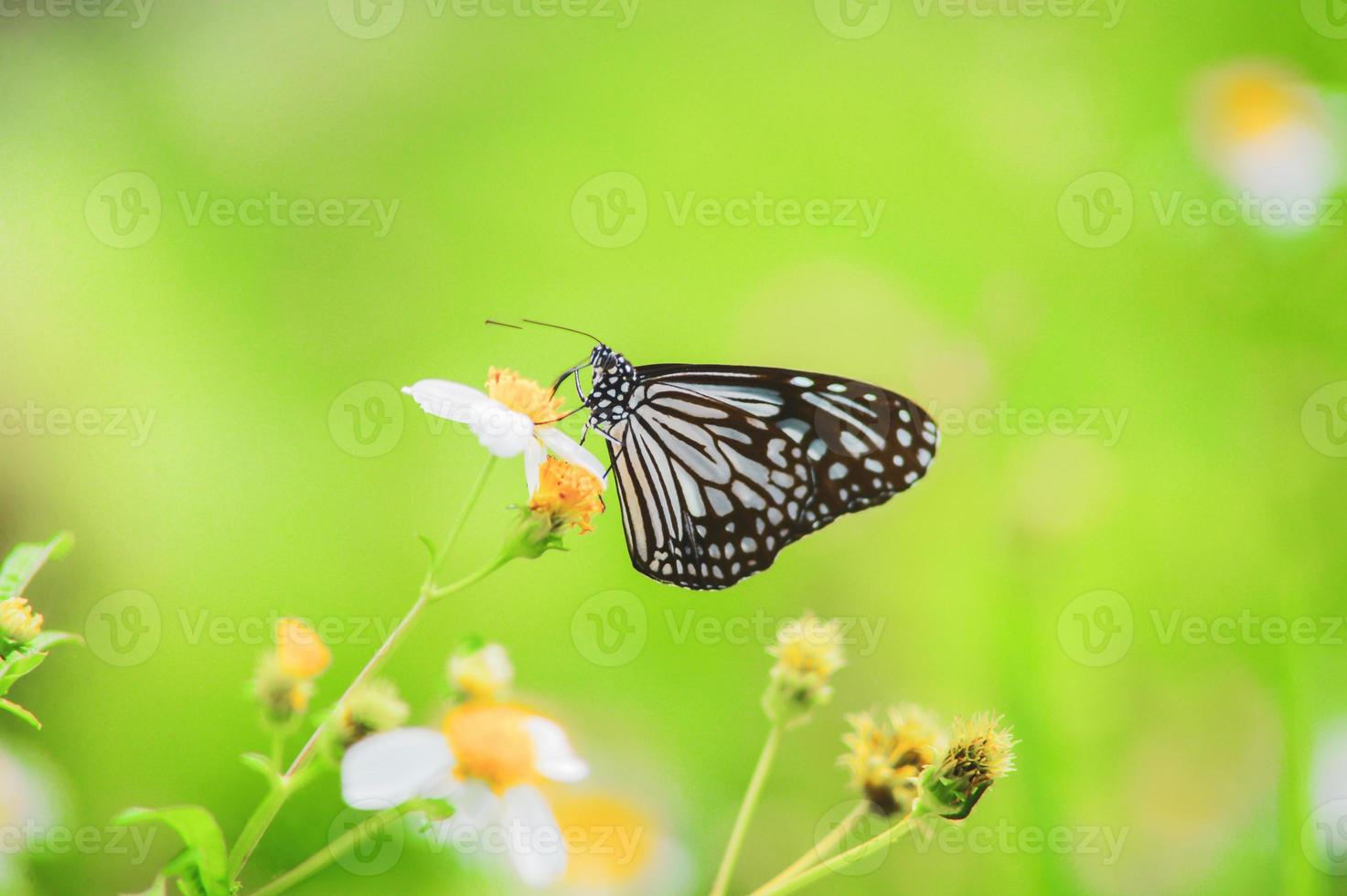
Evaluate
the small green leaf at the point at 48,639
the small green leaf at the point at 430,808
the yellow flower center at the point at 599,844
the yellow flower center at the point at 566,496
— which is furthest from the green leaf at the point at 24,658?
the yellow flower center at the point at 599,844

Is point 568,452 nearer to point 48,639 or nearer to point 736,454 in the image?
point 48,639

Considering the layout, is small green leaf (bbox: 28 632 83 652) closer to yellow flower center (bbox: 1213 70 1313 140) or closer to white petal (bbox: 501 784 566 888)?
white petal (bbox: 501 784 566 888)

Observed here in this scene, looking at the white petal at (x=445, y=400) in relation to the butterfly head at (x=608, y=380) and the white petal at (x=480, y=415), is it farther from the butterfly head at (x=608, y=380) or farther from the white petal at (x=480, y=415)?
the butterfly head at (x=608, y=380)

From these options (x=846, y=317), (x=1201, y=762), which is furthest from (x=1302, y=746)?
(x=846, y=317)

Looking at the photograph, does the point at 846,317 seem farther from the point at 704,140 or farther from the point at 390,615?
the point at 390,615

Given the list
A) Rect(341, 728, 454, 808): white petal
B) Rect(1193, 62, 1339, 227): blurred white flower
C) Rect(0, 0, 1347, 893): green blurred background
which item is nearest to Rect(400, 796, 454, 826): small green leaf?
Rect(341, 728, 454, 808): white petal

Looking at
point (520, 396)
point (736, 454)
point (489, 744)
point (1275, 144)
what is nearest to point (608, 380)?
point (736, 454)

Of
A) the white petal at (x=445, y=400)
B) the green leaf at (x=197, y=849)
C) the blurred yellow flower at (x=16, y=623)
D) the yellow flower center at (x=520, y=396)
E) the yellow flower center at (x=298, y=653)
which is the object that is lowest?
the green leaf at (x=197, y=849)
